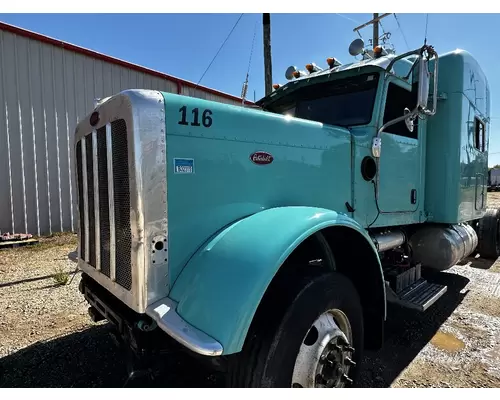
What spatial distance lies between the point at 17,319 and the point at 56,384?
1651mm

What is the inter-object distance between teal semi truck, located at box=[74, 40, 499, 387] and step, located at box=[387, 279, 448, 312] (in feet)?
0.10

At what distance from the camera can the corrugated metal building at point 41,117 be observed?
801 centimetres

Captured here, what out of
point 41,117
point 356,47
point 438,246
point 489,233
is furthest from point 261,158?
point 41,117

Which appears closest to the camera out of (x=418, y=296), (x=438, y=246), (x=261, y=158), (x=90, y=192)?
(x=261, y=158)

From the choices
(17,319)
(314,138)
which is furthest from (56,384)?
(314,138)

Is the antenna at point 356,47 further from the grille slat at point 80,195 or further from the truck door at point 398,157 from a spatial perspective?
the grille slat at point 80,195

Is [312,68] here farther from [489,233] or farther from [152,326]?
[489,233]

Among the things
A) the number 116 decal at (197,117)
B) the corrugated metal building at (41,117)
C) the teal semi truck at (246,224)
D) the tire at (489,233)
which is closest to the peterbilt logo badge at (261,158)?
the teal semi truck at (246,224)

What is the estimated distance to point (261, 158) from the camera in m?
2.37

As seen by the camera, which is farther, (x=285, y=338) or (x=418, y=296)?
(x=418, y=296)

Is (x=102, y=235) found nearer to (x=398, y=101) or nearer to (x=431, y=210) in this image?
(x=398, y=101)

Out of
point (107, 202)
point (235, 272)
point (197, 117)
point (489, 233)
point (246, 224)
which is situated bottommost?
point (489, 233)

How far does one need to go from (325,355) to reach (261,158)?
1325 mm

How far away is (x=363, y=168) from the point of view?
3119 mm
